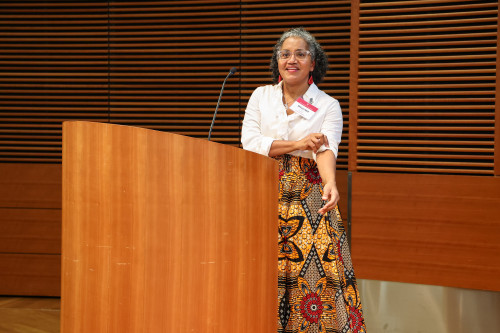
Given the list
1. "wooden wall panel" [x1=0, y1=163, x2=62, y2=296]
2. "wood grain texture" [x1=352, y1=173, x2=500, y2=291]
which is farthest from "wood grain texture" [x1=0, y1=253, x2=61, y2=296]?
"wood grain texture" [x1=352, y1=173, x2=500, y2=291]

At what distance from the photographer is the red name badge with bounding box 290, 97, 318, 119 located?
99.3 inches

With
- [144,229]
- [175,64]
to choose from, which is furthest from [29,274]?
[144,229]

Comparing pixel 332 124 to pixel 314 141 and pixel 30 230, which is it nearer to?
pixel 314 141

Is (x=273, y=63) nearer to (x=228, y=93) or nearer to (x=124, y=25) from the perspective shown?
(x=228, y=93)

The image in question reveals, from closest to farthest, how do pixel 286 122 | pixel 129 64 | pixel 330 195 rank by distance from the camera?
1. pixel 330 195
2. pixel 286 122
3. pixel 129 64

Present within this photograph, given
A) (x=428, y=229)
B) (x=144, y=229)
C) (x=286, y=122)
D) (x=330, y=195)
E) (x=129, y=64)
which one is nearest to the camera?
(x=144, y=229)

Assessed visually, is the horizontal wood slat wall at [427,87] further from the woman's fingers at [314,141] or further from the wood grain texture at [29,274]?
the wood grain texture at [29,274]

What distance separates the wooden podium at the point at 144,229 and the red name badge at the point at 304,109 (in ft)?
3.44

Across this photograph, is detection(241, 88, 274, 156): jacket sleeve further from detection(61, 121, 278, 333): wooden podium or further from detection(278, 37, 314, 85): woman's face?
detection(61, 121, 278, 333): wooden podium

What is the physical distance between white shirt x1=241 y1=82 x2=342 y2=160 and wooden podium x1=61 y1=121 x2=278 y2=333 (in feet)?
3.35

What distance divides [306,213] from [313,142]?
293mm

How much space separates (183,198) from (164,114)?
10.6 ft

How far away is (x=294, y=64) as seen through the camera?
2.54 m

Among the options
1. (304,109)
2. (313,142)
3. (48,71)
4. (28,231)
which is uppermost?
(48,71)
